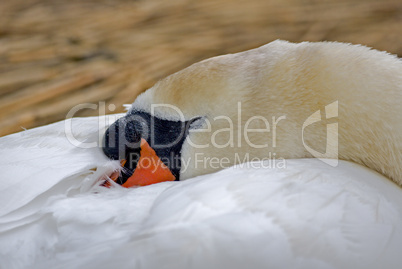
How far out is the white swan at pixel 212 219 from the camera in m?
0.72

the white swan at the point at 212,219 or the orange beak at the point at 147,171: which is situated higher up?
the orange beak at the point at 147,171

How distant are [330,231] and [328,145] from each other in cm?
31

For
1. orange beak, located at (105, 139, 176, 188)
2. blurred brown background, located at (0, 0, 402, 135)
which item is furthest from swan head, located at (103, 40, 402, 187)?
blurred brown background, located at (0, 0, 402, 135)

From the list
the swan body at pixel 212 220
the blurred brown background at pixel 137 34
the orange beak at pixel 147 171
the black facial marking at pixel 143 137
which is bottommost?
the swan body at pixel 212 220

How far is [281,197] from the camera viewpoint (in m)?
0.80

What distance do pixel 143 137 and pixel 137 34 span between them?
134 centimetres

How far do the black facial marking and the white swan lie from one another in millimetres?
107

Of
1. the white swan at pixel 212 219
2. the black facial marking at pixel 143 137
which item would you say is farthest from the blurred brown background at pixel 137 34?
the white swan at pixel 212 219

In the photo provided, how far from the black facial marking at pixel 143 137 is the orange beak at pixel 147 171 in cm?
1

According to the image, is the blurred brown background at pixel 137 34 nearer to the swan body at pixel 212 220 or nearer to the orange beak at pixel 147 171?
the orange beak at pixel 147 171

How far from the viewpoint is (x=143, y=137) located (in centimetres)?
112

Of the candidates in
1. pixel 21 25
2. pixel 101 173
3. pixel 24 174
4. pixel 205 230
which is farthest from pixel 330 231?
pixel 21 25

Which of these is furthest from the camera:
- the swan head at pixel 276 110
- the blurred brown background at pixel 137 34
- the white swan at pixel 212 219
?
the blurred brown background at pixel 137 34

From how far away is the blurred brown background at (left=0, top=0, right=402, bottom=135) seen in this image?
220 cm
